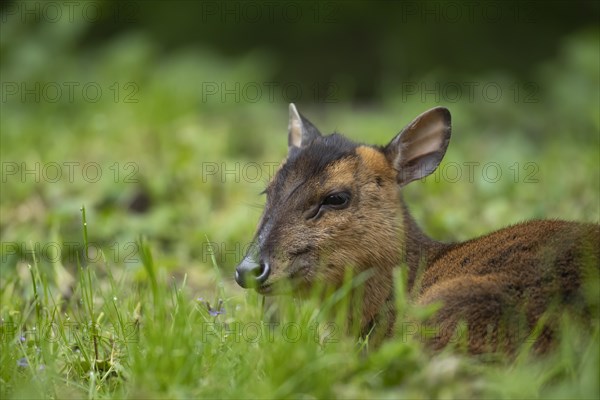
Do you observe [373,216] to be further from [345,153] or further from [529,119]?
[529,119]

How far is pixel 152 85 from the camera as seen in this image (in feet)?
33.2

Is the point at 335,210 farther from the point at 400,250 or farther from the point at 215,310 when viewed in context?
the point at 215,310

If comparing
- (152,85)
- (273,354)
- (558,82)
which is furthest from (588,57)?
(273,354)

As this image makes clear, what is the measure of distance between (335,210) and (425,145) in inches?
35.3

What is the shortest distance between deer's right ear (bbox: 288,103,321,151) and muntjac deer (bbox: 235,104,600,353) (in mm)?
21

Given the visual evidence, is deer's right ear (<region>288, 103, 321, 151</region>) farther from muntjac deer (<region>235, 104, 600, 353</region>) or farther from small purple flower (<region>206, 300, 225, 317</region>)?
small purple flower (<region>206, 300, 225, 317</region>)

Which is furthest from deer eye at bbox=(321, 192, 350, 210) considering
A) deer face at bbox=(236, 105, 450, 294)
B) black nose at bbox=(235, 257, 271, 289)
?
black nose at bbox=(235, 257, 271, 289)

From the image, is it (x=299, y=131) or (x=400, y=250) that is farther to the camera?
(x=299, y=131)

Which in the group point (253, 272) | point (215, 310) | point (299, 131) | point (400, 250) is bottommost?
point (215, 310)

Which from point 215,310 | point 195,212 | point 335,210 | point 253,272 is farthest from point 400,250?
point 195,212

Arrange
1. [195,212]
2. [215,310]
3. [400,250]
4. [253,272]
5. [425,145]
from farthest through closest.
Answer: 1. [195,212]
2. [425,145]
3. [400,250]
4. [253,272]
5. [215,310]

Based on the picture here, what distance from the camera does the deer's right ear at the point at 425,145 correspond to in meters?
5.44

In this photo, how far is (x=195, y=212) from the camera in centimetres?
731

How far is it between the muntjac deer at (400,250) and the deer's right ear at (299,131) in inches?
0.8
